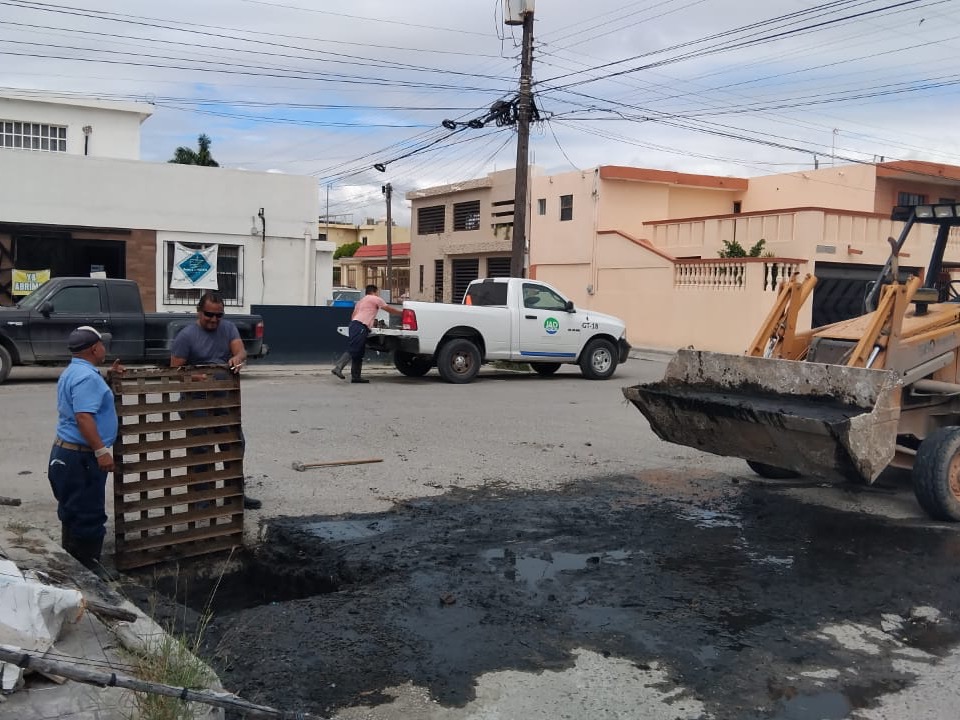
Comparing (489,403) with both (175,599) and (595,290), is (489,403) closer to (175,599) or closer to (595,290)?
(175,599)

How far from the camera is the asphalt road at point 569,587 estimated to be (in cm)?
439

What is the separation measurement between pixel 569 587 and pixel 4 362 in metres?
12.2

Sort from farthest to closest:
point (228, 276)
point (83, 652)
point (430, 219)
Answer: point (430, 219), point (228, 276), point (83, 652)

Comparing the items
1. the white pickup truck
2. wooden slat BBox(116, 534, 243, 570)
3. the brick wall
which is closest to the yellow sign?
the brick wall

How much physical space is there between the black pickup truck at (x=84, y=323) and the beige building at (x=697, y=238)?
14.5 m

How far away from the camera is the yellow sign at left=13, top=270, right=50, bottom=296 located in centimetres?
2084

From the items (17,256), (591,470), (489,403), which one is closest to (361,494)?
(591,470)

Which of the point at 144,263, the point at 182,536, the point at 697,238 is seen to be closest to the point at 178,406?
the point at 182,536

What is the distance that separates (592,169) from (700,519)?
25341 mm

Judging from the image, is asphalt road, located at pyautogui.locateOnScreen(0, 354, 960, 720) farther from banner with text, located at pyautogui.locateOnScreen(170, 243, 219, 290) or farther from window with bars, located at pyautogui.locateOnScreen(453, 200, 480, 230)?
window with bars, located at pyautogui.locateOnScreen(453, 200, 480, 230)

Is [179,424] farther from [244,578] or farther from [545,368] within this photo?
[545,368]

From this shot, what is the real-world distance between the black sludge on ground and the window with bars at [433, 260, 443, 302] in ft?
113

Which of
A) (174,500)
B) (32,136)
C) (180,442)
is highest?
(32,136)

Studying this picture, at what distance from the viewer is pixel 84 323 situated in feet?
50.5
